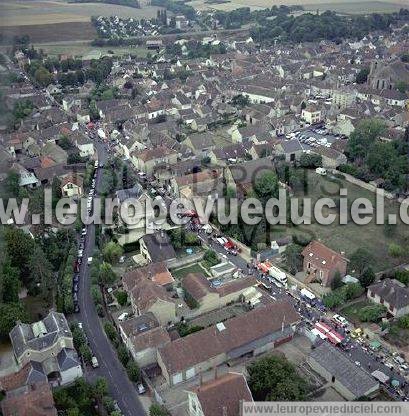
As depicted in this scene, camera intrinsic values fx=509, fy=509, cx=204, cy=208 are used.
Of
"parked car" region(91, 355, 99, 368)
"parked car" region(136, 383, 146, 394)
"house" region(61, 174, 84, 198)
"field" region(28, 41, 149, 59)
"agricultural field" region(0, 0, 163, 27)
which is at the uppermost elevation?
"agricultural field" region(0, 0, 163, 27)

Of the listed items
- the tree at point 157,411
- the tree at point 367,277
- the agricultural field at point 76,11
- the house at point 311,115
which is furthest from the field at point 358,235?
the agricultural field at point 76,11

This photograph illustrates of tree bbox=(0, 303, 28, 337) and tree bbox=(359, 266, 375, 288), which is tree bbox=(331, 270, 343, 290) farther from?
tree bbox=(0, 303, 28, 337)

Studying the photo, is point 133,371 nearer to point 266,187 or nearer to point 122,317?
point 122,317

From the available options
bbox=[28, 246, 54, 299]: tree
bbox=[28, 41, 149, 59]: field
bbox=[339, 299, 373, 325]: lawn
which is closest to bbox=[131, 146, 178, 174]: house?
bbox=[28, 246, 54, 299]: tree

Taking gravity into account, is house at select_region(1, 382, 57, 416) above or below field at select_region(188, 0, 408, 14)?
below

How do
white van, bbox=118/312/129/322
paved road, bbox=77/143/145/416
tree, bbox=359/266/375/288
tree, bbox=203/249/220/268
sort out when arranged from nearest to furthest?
paved road, bbox=77/143/145/416 → white van, bbox=118/312/129/322 → tree, bbox=359/266/375/288 → tree, bbox=203/249/220/268

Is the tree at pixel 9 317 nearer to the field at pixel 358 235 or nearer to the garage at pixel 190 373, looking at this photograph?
the garage at pixel 190 373

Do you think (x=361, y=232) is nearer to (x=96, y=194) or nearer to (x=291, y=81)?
(x=96, y=194)
